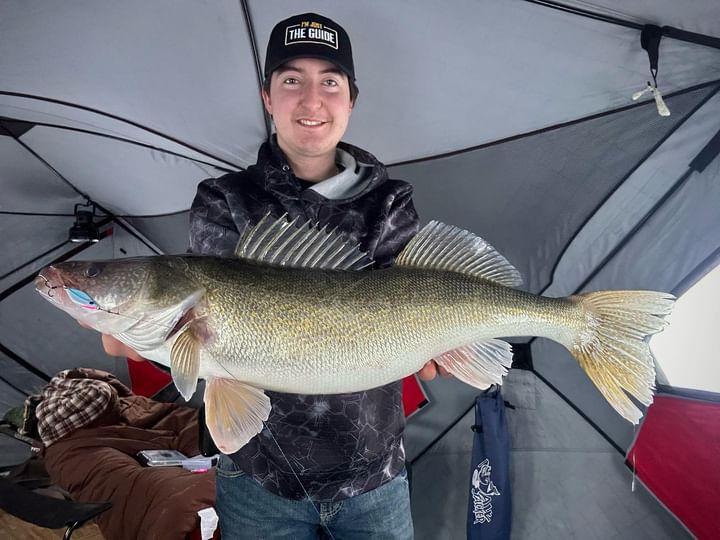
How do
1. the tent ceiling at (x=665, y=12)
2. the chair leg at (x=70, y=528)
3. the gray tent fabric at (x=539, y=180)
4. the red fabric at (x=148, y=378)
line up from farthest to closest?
the red fabric at (x=148, y=378) < the gray tent fabric at (x=539, y=180) < the chair leg at (x=70, y=528) < the tent ceiling at (x=665, y=12)

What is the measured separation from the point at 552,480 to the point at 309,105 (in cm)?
241

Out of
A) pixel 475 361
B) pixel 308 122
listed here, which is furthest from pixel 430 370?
pixel 308 122

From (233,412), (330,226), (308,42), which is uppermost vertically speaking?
(308,42)

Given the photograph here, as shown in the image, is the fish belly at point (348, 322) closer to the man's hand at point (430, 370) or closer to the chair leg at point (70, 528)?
the man's hand at point (430, 370)

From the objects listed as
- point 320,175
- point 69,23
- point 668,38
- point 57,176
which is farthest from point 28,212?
point 668,38

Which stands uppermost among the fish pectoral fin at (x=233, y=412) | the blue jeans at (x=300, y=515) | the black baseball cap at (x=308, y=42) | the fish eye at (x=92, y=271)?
the black baseball cap at (x=308, y=42)

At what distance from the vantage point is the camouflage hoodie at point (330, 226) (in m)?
1.43

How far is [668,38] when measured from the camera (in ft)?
6.66

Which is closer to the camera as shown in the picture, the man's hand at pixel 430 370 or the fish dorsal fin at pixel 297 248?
the fish dorsal fin at pixel 297 248

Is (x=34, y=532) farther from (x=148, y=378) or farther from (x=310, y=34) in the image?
(x=310, y=34)

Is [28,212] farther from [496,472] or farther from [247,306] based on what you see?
[496,472]

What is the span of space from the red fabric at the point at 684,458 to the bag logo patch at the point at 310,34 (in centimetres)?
222

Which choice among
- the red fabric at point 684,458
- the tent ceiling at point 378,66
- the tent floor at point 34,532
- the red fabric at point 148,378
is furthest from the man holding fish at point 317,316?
the red fabric at point 148,378

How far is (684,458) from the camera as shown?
238 centimetres
